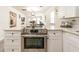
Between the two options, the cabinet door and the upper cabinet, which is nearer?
the upper cabinet

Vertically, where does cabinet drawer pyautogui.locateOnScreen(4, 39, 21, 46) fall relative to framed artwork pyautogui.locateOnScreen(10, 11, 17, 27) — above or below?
below

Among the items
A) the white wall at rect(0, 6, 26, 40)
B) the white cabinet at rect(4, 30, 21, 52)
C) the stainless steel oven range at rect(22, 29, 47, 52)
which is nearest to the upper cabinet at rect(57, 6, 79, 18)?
the stainless steel oven range at rect(22, 29, 47, 52)

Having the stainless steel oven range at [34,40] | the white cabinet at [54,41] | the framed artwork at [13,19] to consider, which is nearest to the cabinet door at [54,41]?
the white cabinet at [54,41]

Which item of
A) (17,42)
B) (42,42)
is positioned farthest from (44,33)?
(17,42)

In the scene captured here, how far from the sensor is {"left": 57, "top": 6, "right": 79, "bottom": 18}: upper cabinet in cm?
250

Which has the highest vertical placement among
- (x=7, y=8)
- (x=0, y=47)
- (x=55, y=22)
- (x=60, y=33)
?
(x=7, y=8)

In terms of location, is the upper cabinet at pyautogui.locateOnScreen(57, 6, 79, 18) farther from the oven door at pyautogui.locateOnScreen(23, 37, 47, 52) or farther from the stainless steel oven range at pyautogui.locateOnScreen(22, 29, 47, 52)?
the oven door at pyautogui.locateOnScreen(23, 37, 47, 52)

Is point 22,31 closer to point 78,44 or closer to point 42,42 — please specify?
point 42,42

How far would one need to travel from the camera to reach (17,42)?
8.55 ft

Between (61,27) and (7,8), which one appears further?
(61,27)

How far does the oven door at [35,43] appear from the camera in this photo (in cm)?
262

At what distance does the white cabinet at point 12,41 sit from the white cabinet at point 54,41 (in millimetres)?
609

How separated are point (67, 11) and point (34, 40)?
956mm

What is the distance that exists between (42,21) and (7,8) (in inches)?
28.7
